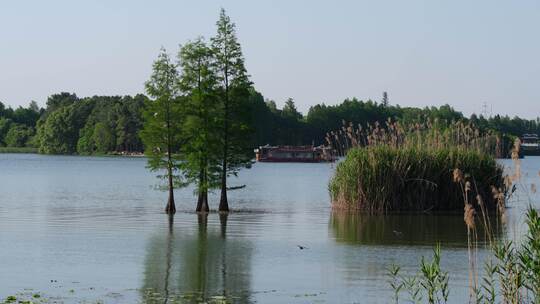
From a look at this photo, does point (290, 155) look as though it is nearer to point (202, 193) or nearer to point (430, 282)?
point (202, 193)

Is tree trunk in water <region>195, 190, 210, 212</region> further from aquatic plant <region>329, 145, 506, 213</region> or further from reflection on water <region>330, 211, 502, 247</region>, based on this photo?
reflection on water <region>330, 211, 502, 247</region>

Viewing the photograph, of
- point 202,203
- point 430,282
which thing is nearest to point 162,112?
point 202,203

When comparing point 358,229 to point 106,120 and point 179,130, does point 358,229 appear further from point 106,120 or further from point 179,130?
point 106,120

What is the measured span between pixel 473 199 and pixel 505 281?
1263 inches

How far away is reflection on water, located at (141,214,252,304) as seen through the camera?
67.3 ft

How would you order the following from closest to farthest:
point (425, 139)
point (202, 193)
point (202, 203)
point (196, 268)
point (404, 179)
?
point (196, 268), point (404, 179), point (425, 139), point (202, 193), point (202, 203)

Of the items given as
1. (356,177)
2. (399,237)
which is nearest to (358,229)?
(399,237)

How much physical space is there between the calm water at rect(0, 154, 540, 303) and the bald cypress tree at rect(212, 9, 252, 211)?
2.90 metres

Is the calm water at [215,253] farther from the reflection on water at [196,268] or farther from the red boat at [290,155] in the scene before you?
the red boat at [290,155]

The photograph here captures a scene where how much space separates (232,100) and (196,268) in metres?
22.0

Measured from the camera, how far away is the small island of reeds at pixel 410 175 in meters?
42.9

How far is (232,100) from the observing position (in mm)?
46250

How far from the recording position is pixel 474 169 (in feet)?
146

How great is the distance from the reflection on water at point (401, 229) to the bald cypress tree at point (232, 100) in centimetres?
549
